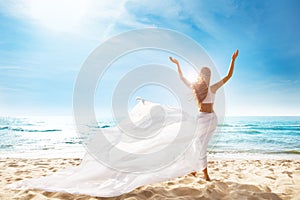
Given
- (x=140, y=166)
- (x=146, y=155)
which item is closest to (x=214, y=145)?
(x=146, y=155)

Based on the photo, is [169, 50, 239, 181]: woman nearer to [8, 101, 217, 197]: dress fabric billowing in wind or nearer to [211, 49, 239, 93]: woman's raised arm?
[211, 49, 239, 93]: woman's raised arm

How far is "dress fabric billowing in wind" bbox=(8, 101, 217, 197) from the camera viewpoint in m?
3.33

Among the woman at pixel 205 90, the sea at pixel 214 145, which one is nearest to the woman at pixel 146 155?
the woman at pixel 205 90

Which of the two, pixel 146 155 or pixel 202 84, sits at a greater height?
pixel 202 84

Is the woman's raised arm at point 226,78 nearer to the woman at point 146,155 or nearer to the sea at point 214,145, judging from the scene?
the woman at point 146,155

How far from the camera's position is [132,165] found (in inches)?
140

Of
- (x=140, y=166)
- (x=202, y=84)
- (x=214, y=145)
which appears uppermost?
(x=202, y=84)

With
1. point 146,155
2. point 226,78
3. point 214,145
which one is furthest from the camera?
point 214,145

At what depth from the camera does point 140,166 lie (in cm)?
356

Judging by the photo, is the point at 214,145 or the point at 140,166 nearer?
the point at 140,166

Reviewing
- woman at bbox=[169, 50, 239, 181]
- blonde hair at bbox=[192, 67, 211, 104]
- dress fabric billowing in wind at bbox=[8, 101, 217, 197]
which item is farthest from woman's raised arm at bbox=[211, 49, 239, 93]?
dress fabric billowing in wind at bbox=[8, 101, 217, 197]

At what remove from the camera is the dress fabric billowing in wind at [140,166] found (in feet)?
10.9

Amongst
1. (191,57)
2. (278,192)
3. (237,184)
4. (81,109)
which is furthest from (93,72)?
(278,192)

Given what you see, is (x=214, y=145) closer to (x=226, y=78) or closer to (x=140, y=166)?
(x=226, y=78)
